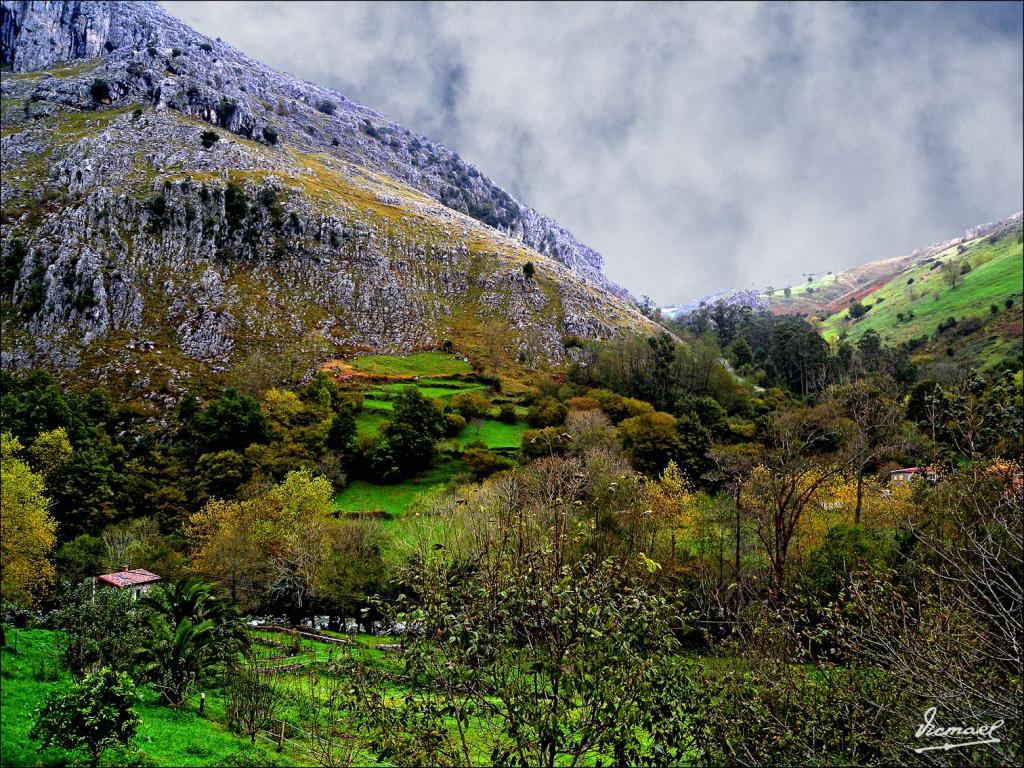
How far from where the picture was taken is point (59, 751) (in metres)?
12.8

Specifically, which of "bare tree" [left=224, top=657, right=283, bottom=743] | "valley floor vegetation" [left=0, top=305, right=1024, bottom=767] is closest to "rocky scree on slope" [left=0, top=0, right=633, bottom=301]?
Result: "valley floor vegetation" [left=0, top=305, right=1024, bottom=767]

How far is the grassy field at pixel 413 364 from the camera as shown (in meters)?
91.1

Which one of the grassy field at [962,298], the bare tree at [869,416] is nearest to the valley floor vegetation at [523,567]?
the bare tree at [869,416]

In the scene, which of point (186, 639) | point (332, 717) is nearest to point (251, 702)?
point (186, 639)

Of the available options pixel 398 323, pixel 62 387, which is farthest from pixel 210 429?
pixel 398 323

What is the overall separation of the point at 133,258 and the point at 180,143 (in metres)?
41.9

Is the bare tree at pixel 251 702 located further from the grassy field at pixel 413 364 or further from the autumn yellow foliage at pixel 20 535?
the grassy field at pixel 413 364

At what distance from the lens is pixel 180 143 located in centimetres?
11981

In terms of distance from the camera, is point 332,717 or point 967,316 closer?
point 332,717

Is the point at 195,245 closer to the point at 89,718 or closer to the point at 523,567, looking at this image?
the point at 89,718

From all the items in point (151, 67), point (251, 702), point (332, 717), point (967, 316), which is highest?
point (151, 67)

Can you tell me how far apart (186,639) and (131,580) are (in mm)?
19051
